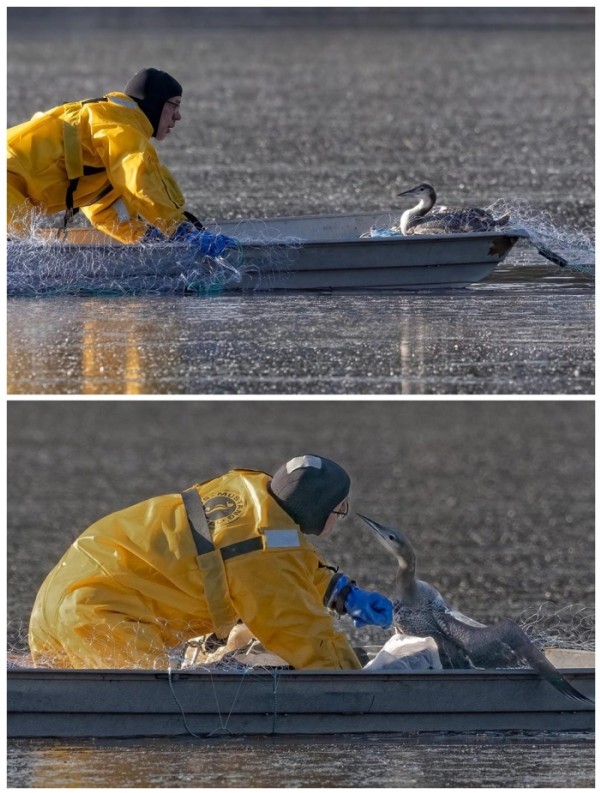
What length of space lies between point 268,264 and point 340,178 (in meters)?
6.07

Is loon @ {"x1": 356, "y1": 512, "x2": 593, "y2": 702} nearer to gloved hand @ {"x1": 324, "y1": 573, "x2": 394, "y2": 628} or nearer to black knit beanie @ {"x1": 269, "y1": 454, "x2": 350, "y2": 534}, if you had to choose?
gloved hand @ {"x1": 324, "y1": 573, "x2": 394, "y2": 628}

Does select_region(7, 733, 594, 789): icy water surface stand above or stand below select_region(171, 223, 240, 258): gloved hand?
below

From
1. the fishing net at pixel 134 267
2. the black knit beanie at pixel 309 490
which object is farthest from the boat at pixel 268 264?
the black knit beanie at pixel 309 490

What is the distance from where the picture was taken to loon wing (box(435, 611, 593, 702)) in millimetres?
8508

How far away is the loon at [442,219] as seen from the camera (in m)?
12.1

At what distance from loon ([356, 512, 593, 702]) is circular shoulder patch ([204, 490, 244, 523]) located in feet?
2.48

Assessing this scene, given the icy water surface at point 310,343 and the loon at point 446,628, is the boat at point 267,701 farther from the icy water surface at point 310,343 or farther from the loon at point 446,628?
the icy water surface at point 310,343

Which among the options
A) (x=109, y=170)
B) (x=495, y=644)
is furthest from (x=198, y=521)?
(x=109, y=170)

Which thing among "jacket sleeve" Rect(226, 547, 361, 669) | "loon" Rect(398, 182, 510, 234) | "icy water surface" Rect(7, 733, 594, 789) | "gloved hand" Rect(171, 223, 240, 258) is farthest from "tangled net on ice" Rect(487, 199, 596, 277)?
"icy water surface" Rect(7, 733, 594, 789)

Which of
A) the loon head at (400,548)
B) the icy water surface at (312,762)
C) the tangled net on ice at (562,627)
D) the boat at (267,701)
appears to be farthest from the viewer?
the tangled net on ice at (562,627)

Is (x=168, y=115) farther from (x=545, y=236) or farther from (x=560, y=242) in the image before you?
(x=560, y=242)

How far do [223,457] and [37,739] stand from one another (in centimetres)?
932

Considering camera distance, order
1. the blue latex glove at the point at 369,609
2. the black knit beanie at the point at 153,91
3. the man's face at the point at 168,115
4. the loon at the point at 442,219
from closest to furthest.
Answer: the blue latex glove at the point at 369,609 → the black knit beanie at the point at 153,91 → the man's face at the point at 168,115 → the loon at the point at 442,219

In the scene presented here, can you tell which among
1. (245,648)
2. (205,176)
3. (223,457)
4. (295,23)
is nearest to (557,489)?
(223,457)
